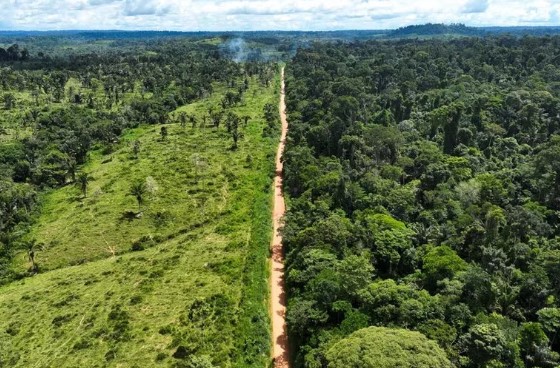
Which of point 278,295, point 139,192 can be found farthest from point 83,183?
point 278,295

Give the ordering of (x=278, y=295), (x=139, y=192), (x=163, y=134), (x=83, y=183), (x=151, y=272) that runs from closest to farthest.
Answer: (x=278, y=295), (x=151, y=272), (x=139, y=192), (x=83, y=183), (x=163, y=134)

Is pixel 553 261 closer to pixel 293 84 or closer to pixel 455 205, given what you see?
pixel 455 205

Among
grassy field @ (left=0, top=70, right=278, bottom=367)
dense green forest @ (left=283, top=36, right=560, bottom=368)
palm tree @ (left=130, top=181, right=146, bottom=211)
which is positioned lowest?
grassy field @ (left=0, top=70, right=278, bottom=367)

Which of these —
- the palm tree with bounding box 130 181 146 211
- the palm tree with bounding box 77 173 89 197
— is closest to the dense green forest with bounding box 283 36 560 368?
the palm tree with bounding box 130 181 146 211

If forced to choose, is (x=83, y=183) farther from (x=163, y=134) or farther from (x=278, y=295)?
(x=278, y=295)

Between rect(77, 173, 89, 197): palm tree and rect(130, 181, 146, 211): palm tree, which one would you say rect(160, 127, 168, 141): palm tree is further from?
rect(130, 181, 146, 211): palm tree

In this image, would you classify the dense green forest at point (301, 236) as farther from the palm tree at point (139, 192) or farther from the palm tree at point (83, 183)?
the palm tree at point (83, 183)
